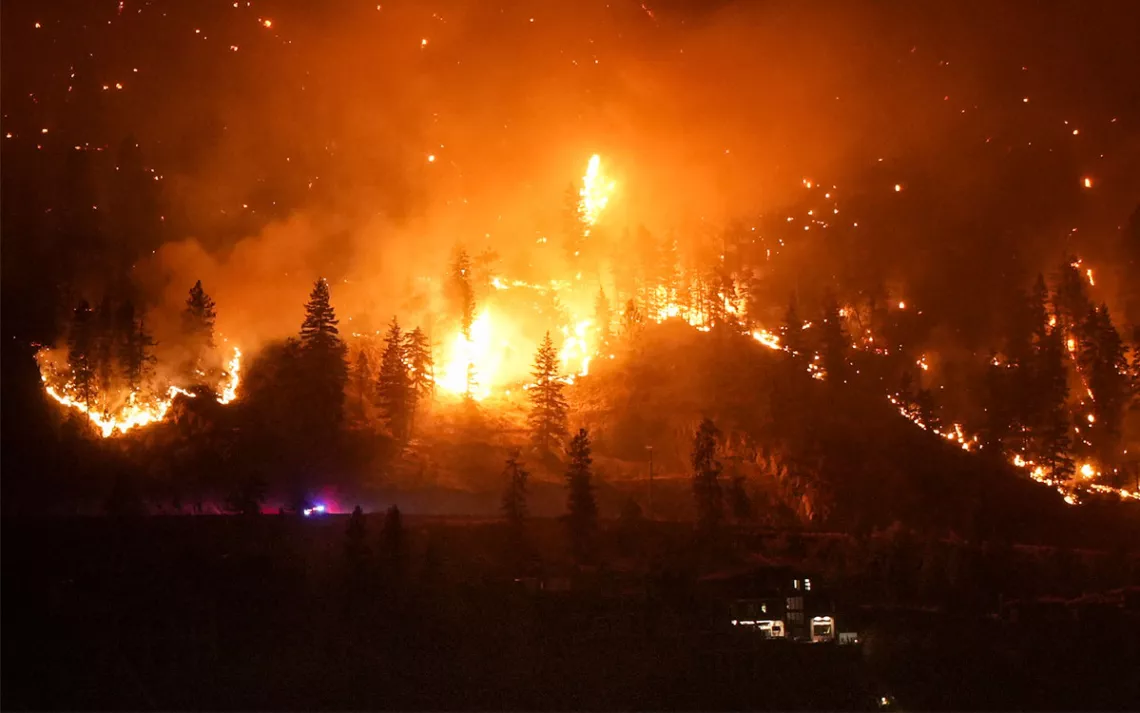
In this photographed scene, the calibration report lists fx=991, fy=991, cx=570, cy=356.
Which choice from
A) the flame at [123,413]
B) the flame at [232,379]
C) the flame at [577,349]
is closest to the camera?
the flame at [123,413]

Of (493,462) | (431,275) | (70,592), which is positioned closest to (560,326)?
(431,275)

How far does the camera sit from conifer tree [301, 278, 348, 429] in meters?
87.9

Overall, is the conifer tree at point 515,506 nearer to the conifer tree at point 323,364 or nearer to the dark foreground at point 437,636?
the dark foreground at point 437,636

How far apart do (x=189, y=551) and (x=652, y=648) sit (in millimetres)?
31660

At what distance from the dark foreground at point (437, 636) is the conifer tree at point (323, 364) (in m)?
17.5

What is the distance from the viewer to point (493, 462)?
297ft

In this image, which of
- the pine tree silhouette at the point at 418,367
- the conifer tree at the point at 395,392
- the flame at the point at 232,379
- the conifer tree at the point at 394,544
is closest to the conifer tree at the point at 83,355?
the flame at the point at 232,379

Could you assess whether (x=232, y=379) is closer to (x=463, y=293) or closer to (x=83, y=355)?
(x=83, y=355)

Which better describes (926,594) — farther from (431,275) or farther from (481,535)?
(431,275)

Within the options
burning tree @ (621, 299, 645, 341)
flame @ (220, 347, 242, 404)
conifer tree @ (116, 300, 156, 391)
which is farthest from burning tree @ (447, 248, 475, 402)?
conifer tree @ (116, 300, 156, 391)

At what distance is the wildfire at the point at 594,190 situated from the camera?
134m

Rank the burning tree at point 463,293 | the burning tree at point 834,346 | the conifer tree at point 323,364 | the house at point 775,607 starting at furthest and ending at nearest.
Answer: the burning tree at point 463,293 < the burning tree at point 834,346 < the conifer tree at point 323,364 < the house at point 775,607

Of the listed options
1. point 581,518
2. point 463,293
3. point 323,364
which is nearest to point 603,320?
point 463,293

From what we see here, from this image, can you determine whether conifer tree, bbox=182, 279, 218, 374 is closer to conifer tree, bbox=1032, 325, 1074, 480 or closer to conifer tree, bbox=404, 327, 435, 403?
conifer tree, bbox=404, 327, 435, 403
